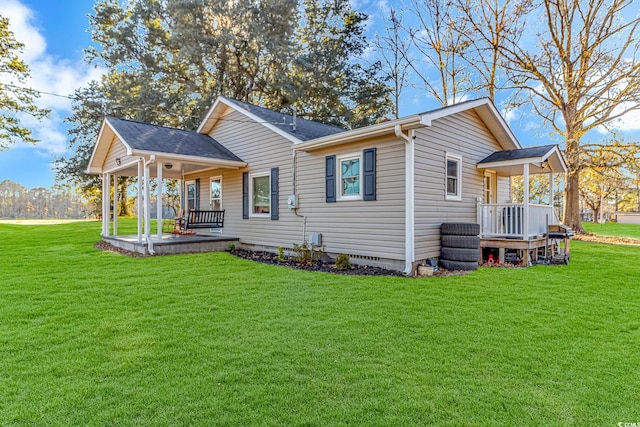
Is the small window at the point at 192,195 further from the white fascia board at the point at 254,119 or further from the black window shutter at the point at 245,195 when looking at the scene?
the black window shutter at the point at 245,195

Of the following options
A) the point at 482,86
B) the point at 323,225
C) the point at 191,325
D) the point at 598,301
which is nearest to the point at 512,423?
the point at 191,325

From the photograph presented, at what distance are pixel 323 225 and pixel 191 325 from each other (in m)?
4.81

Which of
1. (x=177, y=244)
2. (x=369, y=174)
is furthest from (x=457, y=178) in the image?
(x=177, y=244)

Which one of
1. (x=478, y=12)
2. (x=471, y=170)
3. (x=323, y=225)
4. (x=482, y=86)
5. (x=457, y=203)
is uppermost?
(x=478, y=12)

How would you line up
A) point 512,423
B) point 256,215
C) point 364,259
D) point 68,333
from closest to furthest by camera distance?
1. point 512,423
2. point 68,333
3. point 364,259
4. point 256,215

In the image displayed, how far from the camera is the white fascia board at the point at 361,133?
637 cm

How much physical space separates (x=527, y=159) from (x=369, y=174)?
3936 millimetres

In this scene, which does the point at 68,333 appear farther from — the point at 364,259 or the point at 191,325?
the point at 364,259

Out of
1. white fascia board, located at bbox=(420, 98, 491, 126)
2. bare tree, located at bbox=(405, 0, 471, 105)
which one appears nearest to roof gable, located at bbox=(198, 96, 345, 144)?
white fascia board, located at bbox=(420, 98, 491, 126)

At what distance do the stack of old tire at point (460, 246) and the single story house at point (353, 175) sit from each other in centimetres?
29

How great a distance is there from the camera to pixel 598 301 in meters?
4.96

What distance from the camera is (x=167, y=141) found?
9750 mm

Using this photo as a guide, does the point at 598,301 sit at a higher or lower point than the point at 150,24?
lower

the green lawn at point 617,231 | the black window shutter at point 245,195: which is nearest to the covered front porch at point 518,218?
the black window shutter at point 245,195
